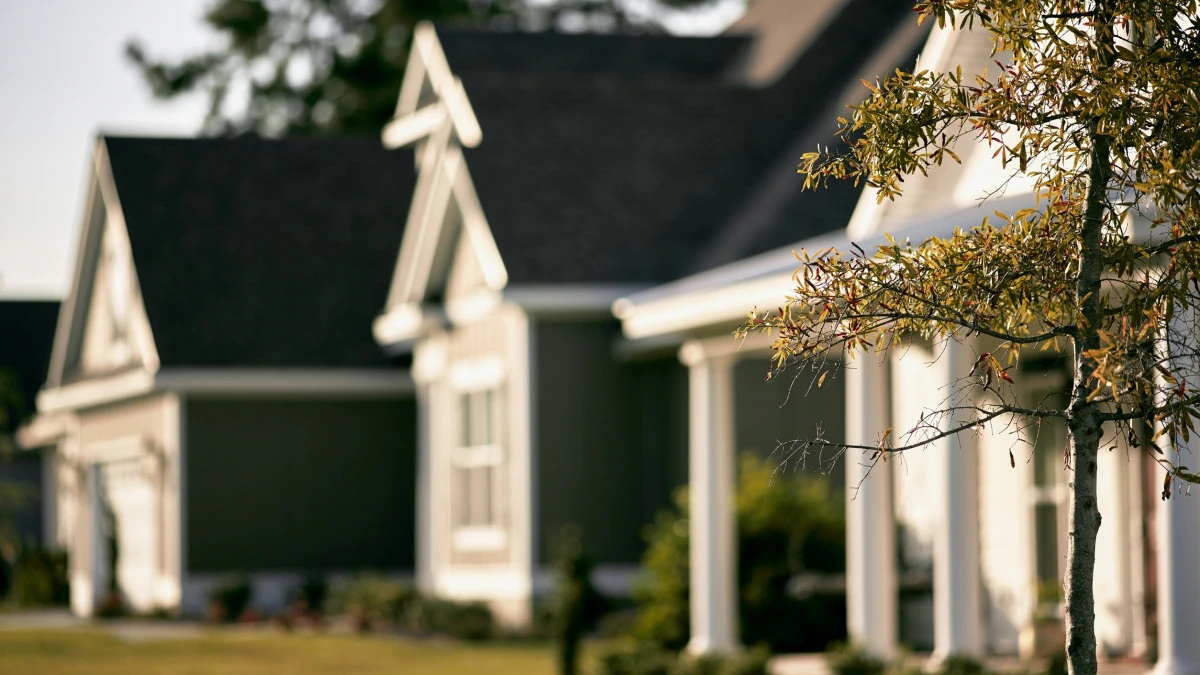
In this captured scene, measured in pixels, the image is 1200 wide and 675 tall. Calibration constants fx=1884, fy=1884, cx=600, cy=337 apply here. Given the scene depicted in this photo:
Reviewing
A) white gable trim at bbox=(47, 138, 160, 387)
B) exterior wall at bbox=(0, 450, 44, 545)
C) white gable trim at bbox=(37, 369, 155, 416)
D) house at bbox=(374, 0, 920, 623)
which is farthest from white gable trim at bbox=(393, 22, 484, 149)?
exterior wall at bbox=(0, 450, 44, 545)

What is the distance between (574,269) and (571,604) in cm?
656

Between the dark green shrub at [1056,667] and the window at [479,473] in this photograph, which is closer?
the dark green shrub at [1056,667]

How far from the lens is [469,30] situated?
3108 cm

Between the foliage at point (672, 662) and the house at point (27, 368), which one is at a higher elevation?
the house at point (27, 368)

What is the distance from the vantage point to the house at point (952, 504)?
43.2ft

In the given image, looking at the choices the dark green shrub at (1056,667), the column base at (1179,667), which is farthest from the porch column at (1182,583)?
the dark green shrub at (1056,667)

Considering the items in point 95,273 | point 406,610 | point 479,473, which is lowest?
point 406,610

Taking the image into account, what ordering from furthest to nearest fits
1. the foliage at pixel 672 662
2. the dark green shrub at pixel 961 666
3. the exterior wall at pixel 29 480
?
the exterior wall at pixel 29 480 < the foliage at pixel 672 662 < the dark green shrub at pixel 961 666

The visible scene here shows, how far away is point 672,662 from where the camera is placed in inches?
636

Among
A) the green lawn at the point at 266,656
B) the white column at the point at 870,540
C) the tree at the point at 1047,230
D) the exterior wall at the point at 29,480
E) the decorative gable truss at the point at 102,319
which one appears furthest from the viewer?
the exterior wall at the point at 29,480

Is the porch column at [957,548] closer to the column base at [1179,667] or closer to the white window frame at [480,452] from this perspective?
the column base at [1179,667]

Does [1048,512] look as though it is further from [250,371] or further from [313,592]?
[250,371]

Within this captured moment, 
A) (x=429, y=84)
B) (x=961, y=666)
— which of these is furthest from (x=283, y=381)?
(x=961, y=666)

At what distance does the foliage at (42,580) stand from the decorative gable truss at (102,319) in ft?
10.5
